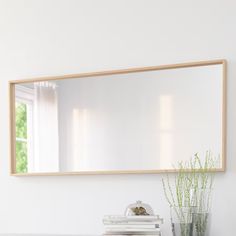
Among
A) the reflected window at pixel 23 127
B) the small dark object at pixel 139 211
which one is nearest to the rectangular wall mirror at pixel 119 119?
the reflected window at pixel 23 127

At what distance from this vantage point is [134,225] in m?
1.80

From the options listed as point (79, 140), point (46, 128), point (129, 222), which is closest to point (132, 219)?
point (129, 222)

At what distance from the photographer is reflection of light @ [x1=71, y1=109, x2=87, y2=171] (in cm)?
217

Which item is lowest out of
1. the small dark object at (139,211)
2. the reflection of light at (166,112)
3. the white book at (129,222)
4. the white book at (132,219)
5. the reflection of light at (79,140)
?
the white book at (129,222)

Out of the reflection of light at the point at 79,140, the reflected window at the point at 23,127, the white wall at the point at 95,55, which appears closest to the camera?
the white wall at the point at 95,55

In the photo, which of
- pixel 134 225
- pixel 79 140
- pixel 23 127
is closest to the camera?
pixel 134 225

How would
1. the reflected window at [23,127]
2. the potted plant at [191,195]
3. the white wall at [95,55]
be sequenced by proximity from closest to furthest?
1. the potted plant at [191,195]
2. the white wall at [95,55]
3. the reflected window at [23,127]

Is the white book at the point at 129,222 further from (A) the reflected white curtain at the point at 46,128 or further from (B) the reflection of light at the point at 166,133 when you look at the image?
(A) the reflected white curtain at the point at 46,128

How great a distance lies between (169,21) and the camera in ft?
6.77

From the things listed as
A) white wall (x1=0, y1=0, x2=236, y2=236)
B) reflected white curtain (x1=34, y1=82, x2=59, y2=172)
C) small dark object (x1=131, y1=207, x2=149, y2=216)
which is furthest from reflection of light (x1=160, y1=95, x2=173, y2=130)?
reflected white curtain (x1=34, y1=82, x2=59, y2=172)

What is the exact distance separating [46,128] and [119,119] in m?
0.41

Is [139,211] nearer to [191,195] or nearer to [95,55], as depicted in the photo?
[191,195]

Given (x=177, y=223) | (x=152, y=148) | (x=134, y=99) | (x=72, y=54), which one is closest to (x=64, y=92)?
(x=72, y=54)

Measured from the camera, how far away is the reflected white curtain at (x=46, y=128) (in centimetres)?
224
